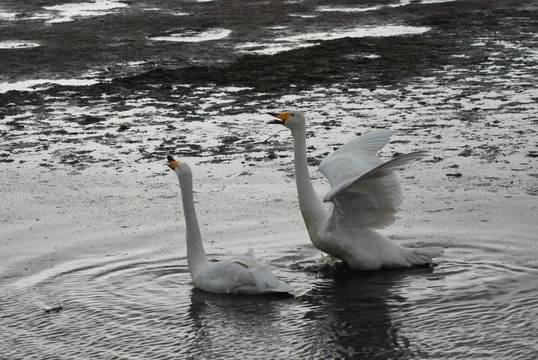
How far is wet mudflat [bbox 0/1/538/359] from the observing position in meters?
7.22

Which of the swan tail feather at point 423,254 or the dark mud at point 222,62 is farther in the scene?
the dark mud at point 222,62

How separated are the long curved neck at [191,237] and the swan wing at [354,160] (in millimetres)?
1399

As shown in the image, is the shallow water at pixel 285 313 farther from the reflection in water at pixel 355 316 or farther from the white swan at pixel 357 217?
the white swan at pixel 357 217

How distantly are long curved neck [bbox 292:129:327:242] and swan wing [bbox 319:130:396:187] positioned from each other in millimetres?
294

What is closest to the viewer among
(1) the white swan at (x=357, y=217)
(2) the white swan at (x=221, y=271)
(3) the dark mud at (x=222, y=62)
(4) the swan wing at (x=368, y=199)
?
(2) the white swan at (x=221, y=271)

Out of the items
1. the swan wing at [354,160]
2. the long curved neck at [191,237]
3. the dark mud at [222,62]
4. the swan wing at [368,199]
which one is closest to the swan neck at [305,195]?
the swan wing at [368,199]

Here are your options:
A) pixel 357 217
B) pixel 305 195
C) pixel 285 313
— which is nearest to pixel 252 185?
pixel 305 195

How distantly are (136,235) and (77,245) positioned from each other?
584mm

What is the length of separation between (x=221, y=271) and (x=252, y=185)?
10.5 ft

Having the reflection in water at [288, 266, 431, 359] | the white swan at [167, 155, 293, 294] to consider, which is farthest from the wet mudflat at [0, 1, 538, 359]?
the white swan at [167, 155, 293, 294]

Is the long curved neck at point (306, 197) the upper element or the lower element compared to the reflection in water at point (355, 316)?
upper

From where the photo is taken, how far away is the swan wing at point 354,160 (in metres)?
9.14

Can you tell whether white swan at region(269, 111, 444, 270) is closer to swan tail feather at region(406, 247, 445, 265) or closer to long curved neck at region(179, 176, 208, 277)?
swan tail feather at region(406, 247, 445, 265)

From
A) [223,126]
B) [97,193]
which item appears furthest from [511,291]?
[223,126]
